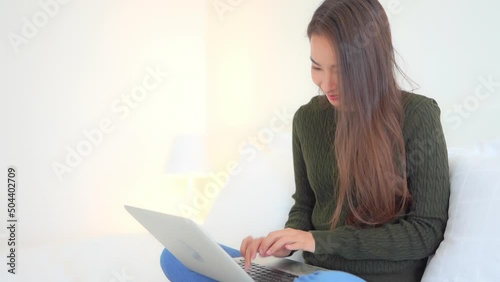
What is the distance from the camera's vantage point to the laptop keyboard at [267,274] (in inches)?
38.8

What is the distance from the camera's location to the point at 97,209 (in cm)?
240

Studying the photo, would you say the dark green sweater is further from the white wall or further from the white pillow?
the white wall

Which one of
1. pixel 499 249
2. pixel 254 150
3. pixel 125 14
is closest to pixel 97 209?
pixel 125 14

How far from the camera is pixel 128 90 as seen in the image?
251 cm

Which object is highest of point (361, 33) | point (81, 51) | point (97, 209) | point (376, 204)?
point (81, 51)

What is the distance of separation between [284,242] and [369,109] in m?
0.33

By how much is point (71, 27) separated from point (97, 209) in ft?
2.70

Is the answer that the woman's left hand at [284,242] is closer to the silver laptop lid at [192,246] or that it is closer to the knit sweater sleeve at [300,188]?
the silver laptop lid at [192,246]

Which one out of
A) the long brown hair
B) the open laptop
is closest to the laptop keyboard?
the open laptop

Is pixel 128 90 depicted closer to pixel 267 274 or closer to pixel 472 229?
pixel 267 274

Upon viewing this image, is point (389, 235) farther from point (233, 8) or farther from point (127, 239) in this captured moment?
point (233, 8)

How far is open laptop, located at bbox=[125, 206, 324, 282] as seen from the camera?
826 millimetres

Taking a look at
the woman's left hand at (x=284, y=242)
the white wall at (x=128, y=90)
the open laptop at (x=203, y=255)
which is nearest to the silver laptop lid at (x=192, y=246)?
the open laptop at (x=203, y=255)

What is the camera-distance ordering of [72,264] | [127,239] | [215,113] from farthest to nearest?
[215,113]
[127,239]
[72,264]
